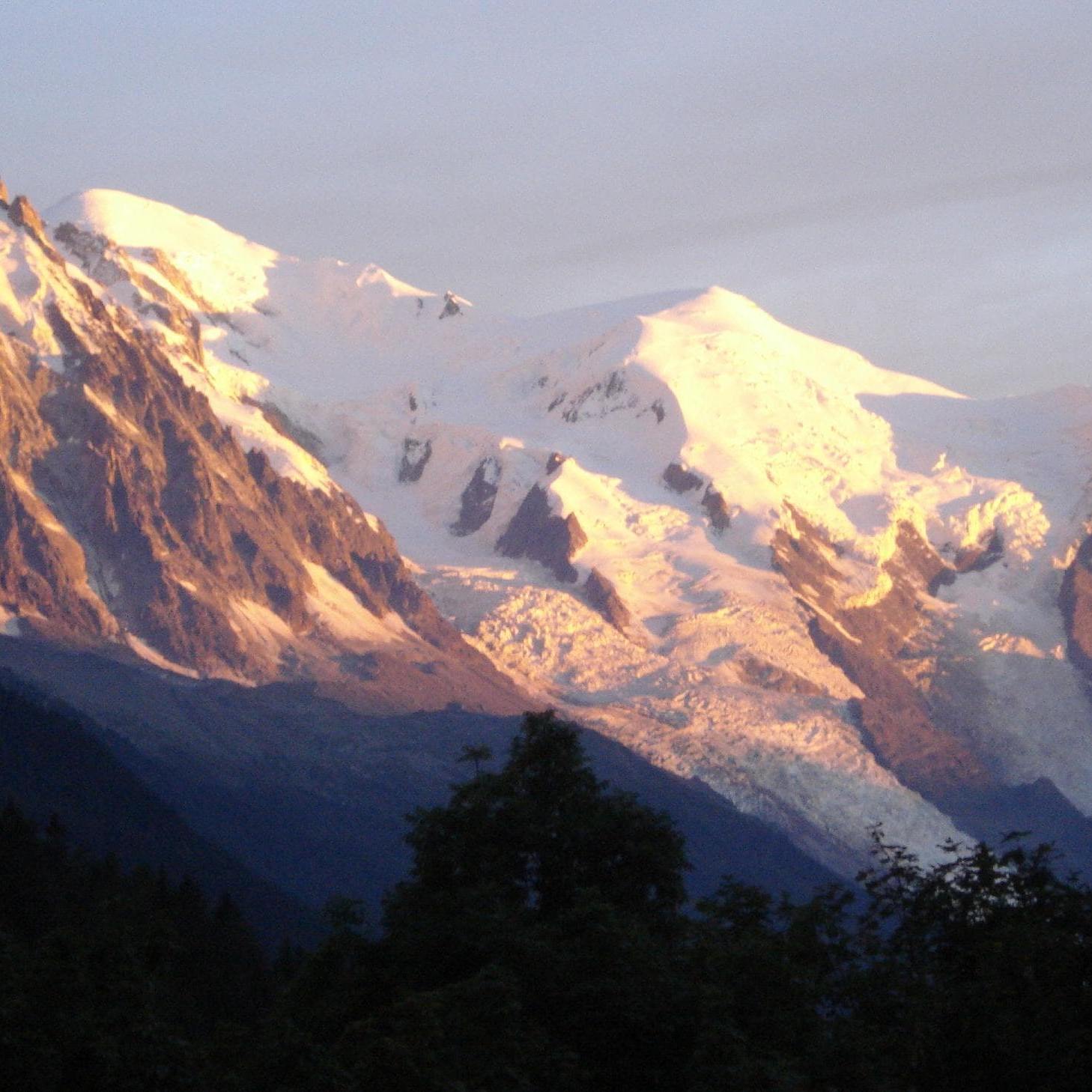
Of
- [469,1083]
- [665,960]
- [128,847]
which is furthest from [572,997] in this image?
[128,847]

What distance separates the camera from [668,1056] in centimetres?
4419

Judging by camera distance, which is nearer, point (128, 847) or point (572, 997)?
point (572, 997)

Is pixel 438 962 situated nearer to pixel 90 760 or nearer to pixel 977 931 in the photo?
pixel 977 931

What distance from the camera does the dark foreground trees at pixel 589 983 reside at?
135 ft

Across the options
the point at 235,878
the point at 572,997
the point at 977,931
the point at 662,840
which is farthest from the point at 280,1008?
the point at 235,878

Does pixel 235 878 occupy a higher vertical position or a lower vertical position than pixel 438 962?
lower

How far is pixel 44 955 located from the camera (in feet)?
152

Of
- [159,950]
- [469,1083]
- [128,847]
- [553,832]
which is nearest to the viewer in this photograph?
[469,1083]

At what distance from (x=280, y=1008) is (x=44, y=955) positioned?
4786 mm

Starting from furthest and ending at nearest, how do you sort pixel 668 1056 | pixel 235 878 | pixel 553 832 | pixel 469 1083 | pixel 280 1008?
pixel 235 878 < pixel 553 832 < pixel 280 1008 < pixel 668 1056 < pixel 469 1083

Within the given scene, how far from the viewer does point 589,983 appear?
1769 inches

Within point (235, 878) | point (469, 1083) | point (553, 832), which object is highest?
point (553, 832)

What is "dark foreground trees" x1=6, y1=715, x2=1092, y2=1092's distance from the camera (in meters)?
41.0

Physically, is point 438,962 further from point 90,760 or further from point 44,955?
point 90,760
